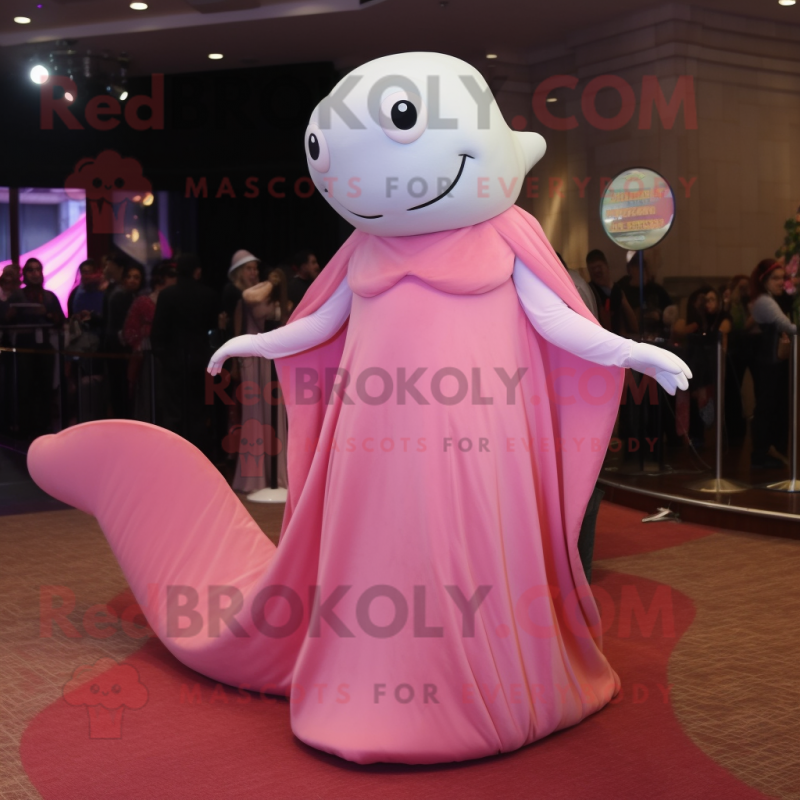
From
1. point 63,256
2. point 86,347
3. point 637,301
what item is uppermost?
point 63,256

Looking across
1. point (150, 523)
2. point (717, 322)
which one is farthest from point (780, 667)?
point (717, 322)

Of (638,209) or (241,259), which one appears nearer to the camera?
(241,259)

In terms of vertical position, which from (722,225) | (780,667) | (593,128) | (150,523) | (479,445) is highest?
(593,128)

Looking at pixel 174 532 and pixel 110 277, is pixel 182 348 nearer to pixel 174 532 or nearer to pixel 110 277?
pixel 110 277

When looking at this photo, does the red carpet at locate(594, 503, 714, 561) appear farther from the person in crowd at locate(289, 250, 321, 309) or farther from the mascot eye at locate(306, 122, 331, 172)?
the mascot eye at locate(306, 122, 331, 172)

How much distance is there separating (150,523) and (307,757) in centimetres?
106

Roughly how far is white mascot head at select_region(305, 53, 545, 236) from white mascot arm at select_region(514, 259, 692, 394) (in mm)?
245

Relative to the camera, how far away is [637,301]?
791 cm

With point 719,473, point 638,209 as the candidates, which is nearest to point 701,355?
point 719,473

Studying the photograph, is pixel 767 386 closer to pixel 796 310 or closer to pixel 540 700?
pixel 796 310

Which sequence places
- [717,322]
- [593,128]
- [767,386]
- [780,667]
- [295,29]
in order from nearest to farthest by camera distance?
[780,667] < [767,386] < [717,322] < [295,29] < [593,128]

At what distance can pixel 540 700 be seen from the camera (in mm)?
2553

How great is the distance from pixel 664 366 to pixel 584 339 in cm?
25

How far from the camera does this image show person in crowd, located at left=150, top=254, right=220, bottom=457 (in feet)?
22.2
